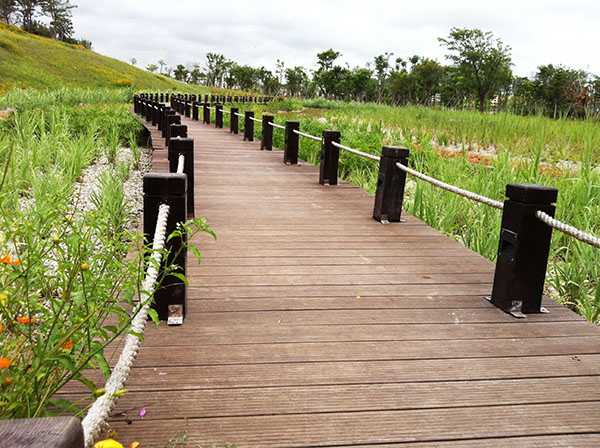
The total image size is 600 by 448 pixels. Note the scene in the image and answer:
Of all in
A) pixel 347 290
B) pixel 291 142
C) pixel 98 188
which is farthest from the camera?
pixel 291 142

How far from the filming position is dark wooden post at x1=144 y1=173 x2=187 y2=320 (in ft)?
8.30

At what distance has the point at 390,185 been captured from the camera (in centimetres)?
478

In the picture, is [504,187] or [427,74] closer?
[504,187]

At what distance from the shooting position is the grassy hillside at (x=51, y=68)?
119ft

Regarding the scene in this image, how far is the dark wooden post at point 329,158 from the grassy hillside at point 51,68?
30117 mm

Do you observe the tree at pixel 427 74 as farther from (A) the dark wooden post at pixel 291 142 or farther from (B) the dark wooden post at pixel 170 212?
(B) the dark wooden post at pixel 170 212

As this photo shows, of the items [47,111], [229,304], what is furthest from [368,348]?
[47,111]

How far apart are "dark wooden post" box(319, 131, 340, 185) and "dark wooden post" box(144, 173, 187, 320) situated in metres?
4.08

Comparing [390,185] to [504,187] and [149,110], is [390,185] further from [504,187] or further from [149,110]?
[149,110]

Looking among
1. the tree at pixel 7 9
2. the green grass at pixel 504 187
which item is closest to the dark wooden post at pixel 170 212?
the green grass at pixel 504 187

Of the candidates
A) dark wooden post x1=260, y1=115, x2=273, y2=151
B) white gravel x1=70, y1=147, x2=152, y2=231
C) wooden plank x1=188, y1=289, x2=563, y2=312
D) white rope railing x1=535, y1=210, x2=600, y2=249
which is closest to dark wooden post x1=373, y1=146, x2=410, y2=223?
wooden plank x1=188, y1=289, x2=563, y2=312

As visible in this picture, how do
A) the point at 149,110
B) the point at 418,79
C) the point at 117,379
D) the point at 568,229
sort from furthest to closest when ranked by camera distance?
the point at 418,79 < the point at 149,110 < the point at 568,229 < the point at 117,379

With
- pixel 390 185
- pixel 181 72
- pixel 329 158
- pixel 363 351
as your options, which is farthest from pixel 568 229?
pixel 181 72

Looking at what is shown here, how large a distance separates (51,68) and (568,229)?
48805mm
